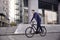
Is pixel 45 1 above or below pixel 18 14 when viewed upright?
above

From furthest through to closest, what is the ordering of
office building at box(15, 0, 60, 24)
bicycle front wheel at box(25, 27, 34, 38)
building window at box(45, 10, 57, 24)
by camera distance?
office building at box(15, 0, 60, 24), building window at box(45, 10, 57, 24), bicycle front wheel at box(25, 27, 34, 38)

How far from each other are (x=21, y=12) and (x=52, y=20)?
7.47 m

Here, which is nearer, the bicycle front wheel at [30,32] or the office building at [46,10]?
the bicycle front wheel at [30,32]

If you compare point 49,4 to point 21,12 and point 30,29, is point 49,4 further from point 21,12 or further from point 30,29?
point 30,29

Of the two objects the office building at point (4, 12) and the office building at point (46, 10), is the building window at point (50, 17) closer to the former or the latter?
the office building at point (46, 10)

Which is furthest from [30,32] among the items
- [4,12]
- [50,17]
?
[50,17]

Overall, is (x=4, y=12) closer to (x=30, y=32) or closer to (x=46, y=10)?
(x=46, y=10)

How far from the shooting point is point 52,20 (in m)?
44.8

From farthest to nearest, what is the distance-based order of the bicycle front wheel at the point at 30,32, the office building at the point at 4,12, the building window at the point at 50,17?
the building window at the point at 50,17 < the office building at the point at 4,12 < the bicycle front wheel at the point at 30,32

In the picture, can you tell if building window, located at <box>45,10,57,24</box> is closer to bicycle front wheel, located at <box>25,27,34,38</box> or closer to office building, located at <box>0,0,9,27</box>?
office building, located at <box>0,0,9,27</box>

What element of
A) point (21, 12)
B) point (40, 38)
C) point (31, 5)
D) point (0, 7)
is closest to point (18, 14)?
point (21, 12)

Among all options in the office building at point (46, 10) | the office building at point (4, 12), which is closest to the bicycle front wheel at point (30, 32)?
the office building at point (4, 12)

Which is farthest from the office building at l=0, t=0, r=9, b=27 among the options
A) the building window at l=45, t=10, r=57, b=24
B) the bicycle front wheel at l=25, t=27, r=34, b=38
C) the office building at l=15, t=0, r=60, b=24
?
the bicycle front wheel at l=25, t=27, r=34, b=38

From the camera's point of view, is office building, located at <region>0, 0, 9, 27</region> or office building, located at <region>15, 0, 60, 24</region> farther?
office building, located at <region>15, 0, 60, 24</region>
